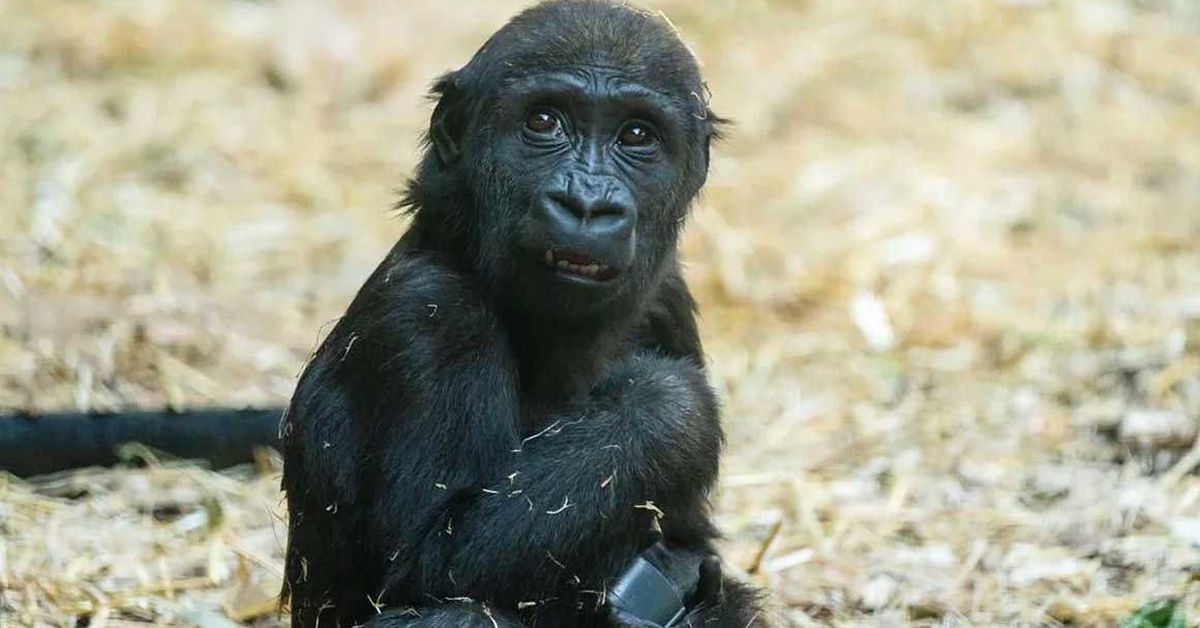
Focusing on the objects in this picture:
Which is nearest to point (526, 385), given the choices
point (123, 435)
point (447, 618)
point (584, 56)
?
point (447, 618)

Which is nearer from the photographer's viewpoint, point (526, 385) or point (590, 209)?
point (590, 209)

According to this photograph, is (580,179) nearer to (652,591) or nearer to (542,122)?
(542,122)

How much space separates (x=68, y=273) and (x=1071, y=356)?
4742 millimetres

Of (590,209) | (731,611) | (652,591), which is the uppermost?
(590,209)

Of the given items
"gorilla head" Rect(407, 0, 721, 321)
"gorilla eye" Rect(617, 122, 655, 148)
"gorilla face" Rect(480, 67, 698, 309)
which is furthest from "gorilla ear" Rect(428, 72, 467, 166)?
"gorilla eye" Rect(617, 122, 655, 148)

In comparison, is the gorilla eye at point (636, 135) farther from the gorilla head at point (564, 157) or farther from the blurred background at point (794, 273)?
the blurred background at point (794, 273)

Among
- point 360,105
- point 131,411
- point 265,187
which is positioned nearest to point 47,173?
point 265,187

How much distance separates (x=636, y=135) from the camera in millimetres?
4602

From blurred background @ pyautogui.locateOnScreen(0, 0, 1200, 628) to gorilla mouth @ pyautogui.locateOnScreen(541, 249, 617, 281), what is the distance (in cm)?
165

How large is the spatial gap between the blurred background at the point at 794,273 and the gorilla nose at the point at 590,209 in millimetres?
1749

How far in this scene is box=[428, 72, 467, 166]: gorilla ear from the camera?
186 inches

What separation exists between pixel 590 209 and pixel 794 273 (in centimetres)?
513

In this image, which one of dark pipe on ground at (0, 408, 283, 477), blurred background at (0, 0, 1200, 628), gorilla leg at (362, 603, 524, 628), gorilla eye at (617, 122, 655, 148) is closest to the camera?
gorilla leg at (362, 603, 524, 628)

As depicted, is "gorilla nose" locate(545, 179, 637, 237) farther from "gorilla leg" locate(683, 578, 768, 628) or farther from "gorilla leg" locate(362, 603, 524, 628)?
"gorilla leg" locate(683, 578, 768, 628)
